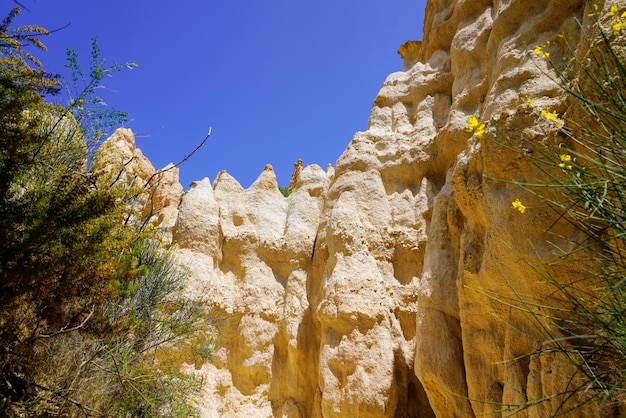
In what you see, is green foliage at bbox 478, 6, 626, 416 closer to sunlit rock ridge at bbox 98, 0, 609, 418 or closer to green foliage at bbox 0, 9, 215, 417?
sunlit rock ridge at bbox 98, 0, 609, 418

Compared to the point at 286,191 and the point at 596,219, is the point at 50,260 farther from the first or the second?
the point at 286,191

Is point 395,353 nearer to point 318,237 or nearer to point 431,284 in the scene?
point 431,284

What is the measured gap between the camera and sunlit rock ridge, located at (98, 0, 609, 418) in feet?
19.0

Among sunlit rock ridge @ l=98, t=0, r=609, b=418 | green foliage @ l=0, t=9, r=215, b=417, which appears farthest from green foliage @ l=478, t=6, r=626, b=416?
green foliage @ l=0, t=9, r=215, b=417

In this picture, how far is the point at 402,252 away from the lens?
32.0ft

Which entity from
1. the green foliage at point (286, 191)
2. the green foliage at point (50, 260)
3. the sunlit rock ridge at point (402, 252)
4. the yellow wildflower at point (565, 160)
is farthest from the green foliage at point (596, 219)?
the green foliage at point (286, 191)

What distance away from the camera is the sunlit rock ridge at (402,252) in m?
5.78

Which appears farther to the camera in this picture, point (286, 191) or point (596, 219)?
point (286, 191)

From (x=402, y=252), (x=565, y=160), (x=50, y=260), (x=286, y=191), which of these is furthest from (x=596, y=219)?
(x=286, y=191)

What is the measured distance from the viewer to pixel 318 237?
11.8m

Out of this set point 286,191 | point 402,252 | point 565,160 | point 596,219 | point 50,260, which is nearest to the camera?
point 565,160

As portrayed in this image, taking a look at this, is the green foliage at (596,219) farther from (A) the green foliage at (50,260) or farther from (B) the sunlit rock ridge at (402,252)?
(A) the green foliage at (50,260)

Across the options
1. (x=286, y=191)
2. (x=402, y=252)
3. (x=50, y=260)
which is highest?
(x=286, y=191)

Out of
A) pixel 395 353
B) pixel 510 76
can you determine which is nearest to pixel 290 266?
pixel 395 353
